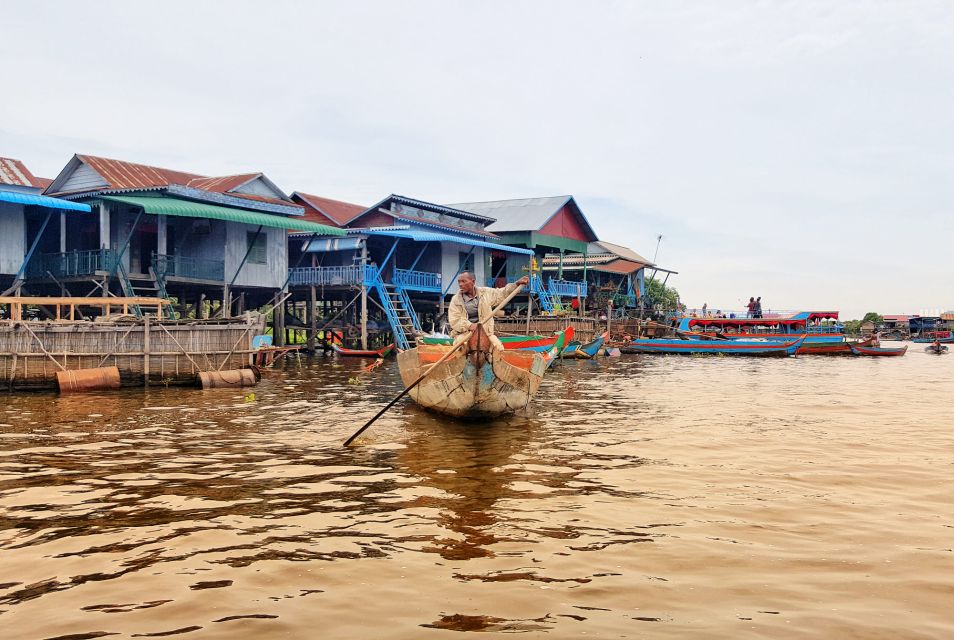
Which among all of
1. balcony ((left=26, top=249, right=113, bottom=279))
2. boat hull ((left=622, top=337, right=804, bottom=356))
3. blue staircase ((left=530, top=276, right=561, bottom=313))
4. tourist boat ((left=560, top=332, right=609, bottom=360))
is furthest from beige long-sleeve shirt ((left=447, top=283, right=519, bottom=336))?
boat hull ((left=622, top=337, right=804, bottom=356))

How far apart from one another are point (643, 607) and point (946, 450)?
706 centimetres

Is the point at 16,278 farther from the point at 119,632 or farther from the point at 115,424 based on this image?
the point at 119,632

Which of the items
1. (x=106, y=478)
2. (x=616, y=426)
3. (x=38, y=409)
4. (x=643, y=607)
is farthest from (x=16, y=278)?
(x=643, y=607)

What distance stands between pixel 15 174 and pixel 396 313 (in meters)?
13.3

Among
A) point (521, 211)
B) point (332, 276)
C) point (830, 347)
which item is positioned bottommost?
point (830, 347)

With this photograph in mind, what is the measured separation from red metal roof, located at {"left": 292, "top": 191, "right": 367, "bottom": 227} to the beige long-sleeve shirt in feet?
73.3

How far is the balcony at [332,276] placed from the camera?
1109 inches

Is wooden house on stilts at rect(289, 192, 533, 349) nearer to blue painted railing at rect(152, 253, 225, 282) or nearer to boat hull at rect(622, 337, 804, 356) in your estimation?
blue painted railing at rect(152, 253, 225, 282)

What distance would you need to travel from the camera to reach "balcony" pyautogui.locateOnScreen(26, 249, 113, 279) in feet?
70.6

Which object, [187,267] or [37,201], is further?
[187,267]

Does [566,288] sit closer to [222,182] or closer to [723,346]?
[723,346]

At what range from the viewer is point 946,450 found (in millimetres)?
9117

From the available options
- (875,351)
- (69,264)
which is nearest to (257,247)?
(69,264)

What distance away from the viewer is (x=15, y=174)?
2277 centimetres
